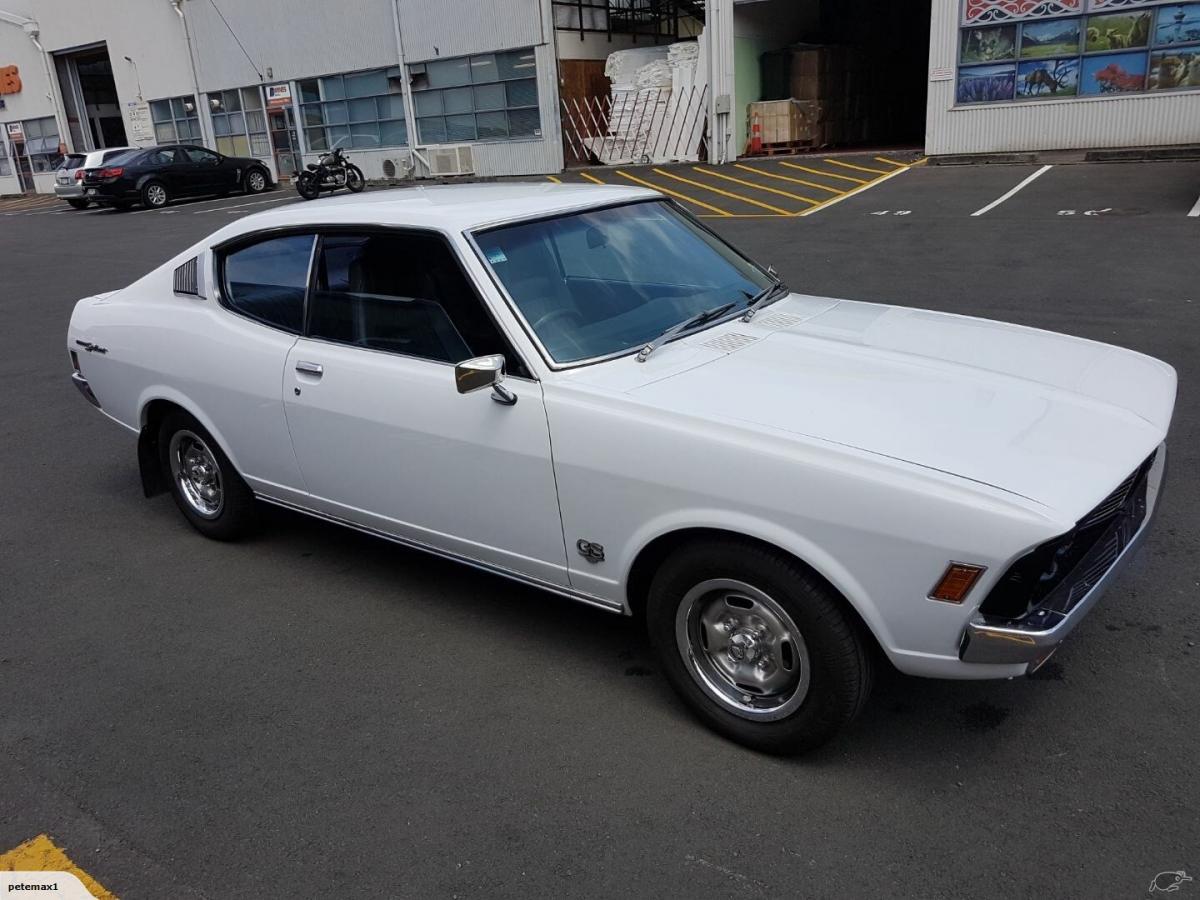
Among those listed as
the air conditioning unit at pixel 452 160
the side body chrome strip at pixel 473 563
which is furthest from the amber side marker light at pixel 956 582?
the air conditioning unit at pixel 452 160

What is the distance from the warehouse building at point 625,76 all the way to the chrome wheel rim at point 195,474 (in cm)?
1804

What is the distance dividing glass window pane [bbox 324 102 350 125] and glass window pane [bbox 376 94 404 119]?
1428 mm

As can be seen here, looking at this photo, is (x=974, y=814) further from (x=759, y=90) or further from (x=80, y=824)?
(x=759, y=90)

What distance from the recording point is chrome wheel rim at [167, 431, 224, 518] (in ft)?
15.7

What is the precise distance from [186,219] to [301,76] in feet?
27.3

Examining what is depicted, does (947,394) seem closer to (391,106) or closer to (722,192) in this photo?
(722,192)

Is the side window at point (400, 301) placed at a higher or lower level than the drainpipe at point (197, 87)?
lower

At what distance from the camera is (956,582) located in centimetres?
256

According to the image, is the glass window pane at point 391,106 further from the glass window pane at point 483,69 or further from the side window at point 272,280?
the side window at point 272,280

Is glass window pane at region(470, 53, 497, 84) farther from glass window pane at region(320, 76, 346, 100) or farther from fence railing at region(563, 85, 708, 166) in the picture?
glass window pane at region(320, 76, 346, 100)

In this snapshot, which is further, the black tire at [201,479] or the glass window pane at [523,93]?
the glass window pane at [523,93]

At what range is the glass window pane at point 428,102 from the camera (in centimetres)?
2586

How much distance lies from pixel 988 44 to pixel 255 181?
19883 mm

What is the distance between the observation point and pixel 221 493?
4.73 m
